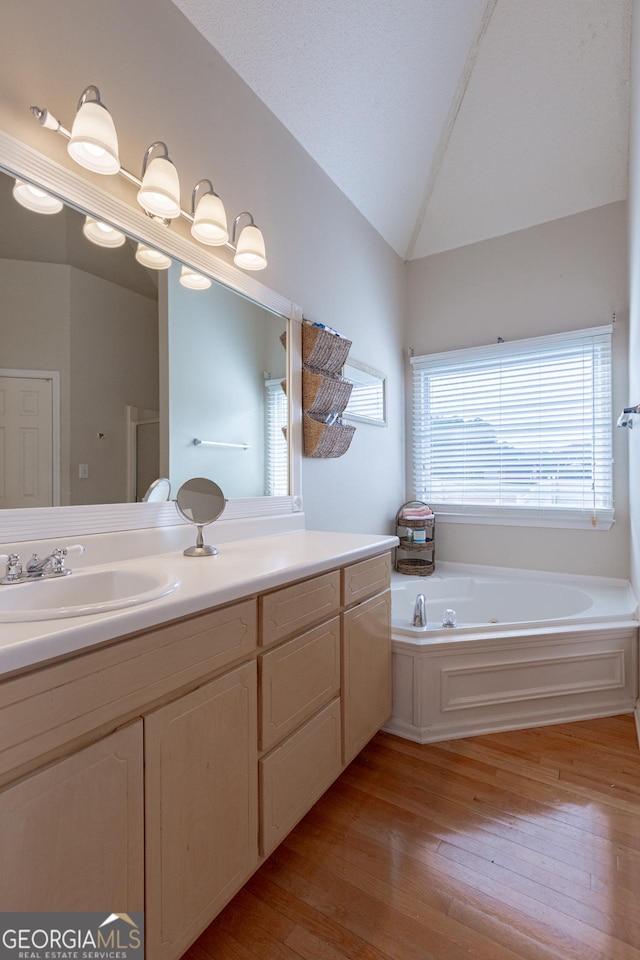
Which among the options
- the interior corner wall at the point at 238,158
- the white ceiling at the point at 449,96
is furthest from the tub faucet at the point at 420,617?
the white ceiling at the point at 449,96

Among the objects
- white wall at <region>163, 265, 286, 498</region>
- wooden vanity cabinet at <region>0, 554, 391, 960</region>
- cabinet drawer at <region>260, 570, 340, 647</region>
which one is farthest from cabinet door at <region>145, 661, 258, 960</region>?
white wall at <region>163, 265, 286, 498</region>

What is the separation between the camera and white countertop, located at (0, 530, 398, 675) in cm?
70

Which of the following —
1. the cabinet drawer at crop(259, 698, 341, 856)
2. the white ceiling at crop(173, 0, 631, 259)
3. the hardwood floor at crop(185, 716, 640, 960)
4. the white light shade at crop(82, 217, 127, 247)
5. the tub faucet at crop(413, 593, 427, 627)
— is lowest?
the hardwood floor at crop(185, 716, 640, 960)

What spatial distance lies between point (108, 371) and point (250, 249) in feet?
2.65

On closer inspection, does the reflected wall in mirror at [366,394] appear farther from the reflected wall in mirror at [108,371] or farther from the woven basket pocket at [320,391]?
the reflected wall in mirror at [108,371]

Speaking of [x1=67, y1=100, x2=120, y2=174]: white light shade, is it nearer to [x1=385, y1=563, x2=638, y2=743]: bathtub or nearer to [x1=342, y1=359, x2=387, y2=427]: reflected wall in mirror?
[x1=342, y1=359, x2=387, y2=427]: reflected wall in mirror

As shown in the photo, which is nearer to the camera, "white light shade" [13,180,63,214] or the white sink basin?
the white sink basin

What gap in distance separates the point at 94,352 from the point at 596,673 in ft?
8.27

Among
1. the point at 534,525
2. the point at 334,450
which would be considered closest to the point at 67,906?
the point at 334,450

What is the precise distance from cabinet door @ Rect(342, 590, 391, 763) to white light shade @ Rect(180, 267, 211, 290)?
1355 millimetres

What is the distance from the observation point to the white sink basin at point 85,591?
2.88 ft

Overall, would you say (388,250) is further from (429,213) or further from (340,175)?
(340,175)

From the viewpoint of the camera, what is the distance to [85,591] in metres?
1.16

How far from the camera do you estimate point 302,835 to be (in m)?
1.44
